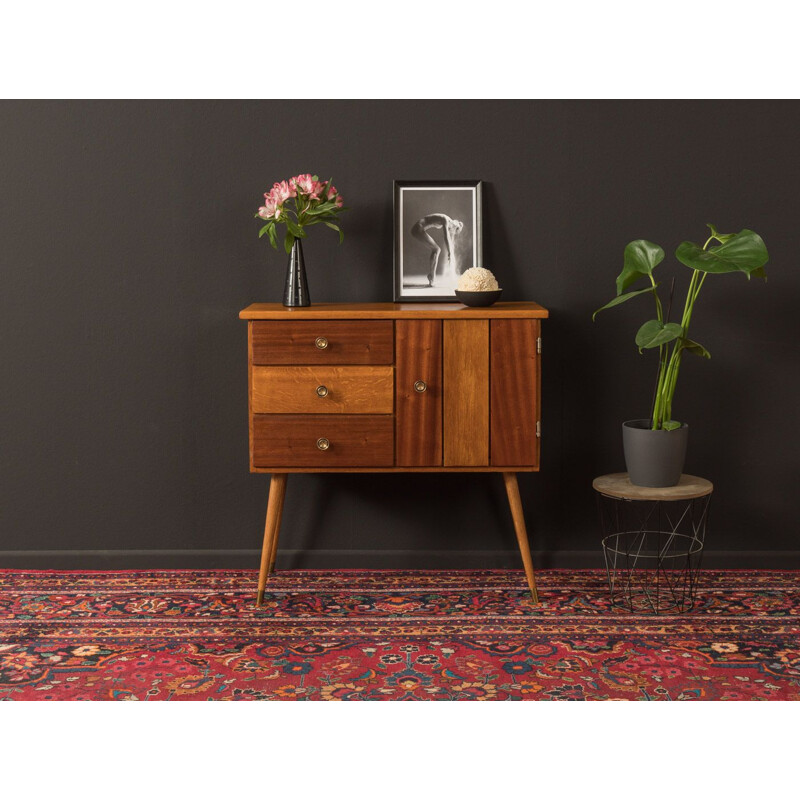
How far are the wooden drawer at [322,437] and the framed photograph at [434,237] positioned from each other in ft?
1.80

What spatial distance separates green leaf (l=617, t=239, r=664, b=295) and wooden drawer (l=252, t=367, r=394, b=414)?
0.85 meters

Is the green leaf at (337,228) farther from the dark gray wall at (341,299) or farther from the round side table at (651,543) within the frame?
the round side table at (651,543)

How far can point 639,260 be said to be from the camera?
3.47m

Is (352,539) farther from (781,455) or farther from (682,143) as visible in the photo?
(682,143)

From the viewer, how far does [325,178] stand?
3.74 meters

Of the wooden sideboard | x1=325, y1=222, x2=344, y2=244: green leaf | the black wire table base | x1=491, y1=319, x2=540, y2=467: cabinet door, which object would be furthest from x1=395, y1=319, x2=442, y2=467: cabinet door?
the black wire table base

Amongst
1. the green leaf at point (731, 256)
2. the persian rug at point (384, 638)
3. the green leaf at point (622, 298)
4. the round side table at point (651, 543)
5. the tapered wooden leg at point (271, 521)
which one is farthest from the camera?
the round side table at point (651, 543)

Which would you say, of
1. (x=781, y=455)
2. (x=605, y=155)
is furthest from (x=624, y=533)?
(x=605, y=155)

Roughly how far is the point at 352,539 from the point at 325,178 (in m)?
1.34

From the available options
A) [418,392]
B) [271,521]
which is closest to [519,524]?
[418,392]

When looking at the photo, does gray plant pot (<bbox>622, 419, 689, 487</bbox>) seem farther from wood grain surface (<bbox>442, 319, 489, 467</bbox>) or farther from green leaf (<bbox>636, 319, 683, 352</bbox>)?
wood grain surface (<bbox>442, 319, 489, 467</bbox>)

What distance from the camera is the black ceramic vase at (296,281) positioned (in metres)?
3.58

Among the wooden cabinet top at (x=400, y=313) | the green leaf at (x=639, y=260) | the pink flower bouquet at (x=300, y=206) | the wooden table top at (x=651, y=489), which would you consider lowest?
the wooden table top at (x=651, y=489)

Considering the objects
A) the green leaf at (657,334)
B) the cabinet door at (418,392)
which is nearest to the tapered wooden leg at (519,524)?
the cabinet door at (418,392)
